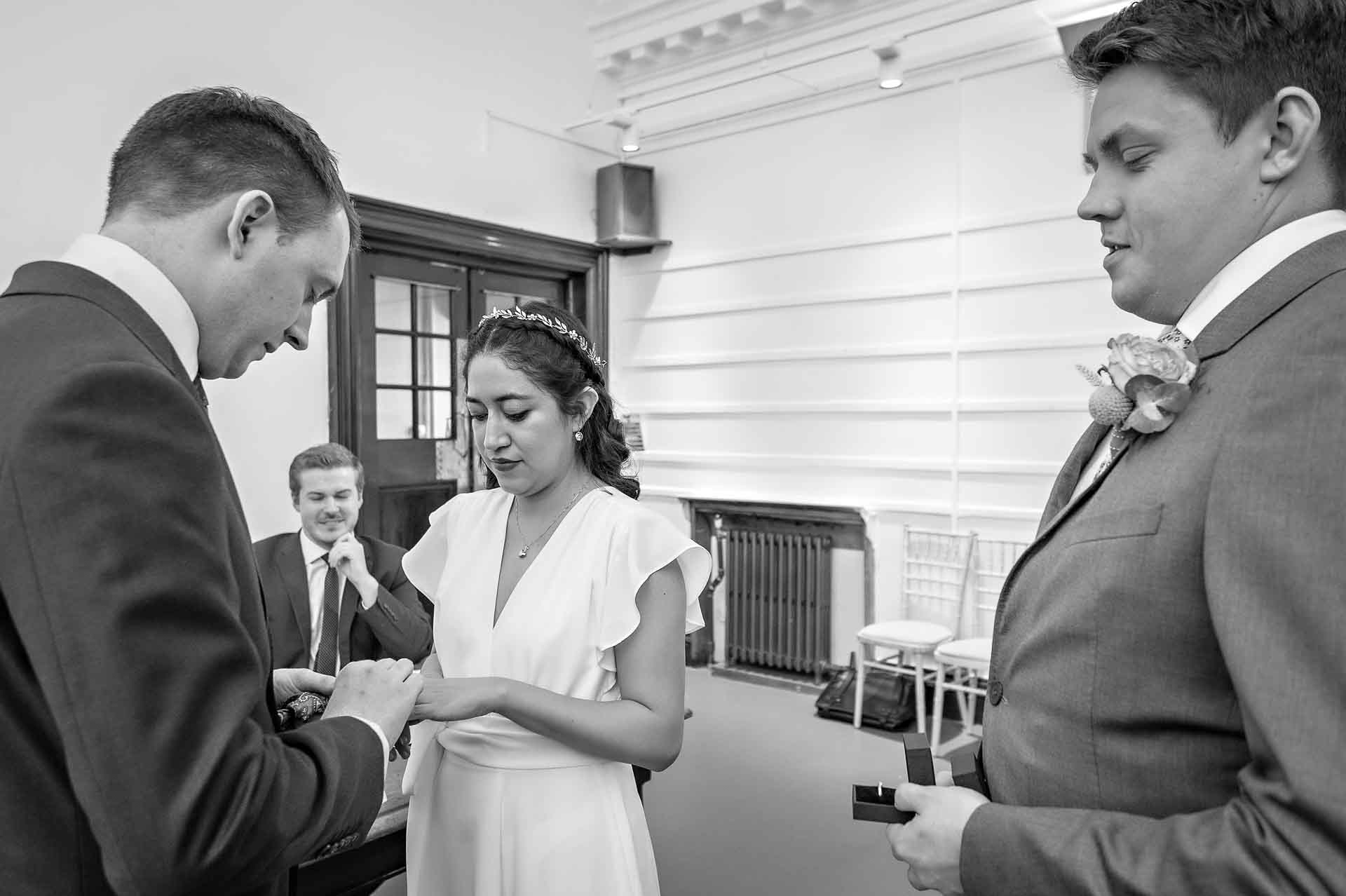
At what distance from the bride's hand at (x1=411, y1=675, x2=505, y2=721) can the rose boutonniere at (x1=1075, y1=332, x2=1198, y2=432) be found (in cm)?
103

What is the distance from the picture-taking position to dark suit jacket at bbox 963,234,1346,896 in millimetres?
684

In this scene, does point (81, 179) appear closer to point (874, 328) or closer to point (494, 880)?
point (494, 880)

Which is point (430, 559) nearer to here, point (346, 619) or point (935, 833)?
point (346, 619)

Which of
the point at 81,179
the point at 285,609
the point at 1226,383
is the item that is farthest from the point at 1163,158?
the point at 81,179

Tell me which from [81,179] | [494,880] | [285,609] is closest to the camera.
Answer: [494,880]

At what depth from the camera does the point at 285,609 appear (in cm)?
282

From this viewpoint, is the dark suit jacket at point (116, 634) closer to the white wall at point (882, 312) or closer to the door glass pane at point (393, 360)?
the door glass pane at point (393, 360)

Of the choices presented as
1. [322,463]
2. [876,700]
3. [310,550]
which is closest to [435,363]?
[322,463]

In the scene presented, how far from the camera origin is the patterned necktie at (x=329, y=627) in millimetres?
2721

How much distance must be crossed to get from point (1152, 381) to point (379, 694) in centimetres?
96

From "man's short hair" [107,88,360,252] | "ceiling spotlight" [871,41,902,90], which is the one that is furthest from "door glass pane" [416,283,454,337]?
"man's short hair" [107,88,360,252]

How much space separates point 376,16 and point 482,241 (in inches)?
50.9

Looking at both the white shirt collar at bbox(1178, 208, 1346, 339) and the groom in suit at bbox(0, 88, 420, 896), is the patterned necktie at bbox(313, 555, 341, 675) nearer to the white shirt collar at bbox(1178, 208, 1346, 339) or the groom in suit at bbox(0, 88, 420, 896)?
the groom in suit at bbox(0, 88, 420, 896)

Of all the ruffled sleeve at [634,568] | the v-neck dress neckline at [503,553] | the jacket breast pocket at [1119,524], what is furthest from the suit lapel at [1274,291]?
the v-neck dress neckline at [503,553]
